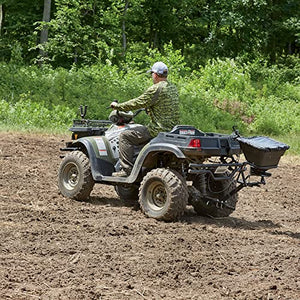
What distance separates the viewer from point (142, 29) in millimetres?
33594

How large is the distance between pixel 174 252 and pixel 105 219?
72.0 inches

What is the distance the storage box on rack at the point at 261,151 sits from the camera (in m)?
8.48

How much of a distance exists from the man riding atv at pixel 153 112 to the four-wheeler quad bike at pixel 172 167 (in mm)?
168

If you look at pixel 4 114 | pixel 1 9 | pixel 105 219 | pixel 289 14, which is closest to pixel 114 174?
pixel 105 219

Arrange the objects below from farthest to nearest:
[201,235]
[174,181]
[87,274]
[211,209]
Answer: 1. [211,209]
2. [174,181]
3. [201,235]
4. [87,274]

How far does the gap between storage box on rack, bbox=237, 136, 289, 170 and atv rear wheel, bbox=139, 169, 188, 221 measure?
2.81 feet

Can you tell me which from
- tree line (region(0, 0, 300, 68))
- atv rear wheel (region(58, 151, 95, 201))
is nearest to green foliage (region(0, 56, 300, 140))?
tree line (region(0, 0, 300, 68))

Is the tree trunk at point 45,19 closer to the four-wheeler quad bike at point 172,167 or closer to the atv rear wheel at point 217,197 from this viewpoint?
the four-wheeler quad bike at point 172,167

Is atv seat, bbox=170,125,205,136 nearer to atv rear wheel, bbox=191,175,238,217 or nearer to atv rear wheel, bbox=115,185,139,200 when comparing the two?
atv rear wheel, bbox=191,175,238,217

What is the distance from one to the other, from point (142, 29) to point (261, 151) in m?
25.8

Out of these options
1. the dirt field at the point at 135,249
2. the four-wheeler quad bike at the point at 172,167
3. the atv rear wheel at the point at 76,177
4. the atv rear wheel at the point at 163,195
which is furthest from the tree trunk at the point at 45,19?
the atv rear wheel at the point at 163,195

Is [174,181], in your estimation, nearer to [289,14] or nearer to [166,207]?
[166,207]

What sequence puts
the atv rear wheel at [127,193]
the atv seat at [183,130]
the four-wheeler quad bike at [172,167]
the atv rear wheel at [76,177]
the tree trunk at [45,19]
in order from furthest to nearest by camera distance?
the tree trunk at [45,19], the atv rear wheel at [127,193], the atv rear wheel at [76,177], the atv seat at [183,130], the four-wheeler quad bike at [172,167]

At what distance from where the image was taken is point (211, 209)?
9.60m
